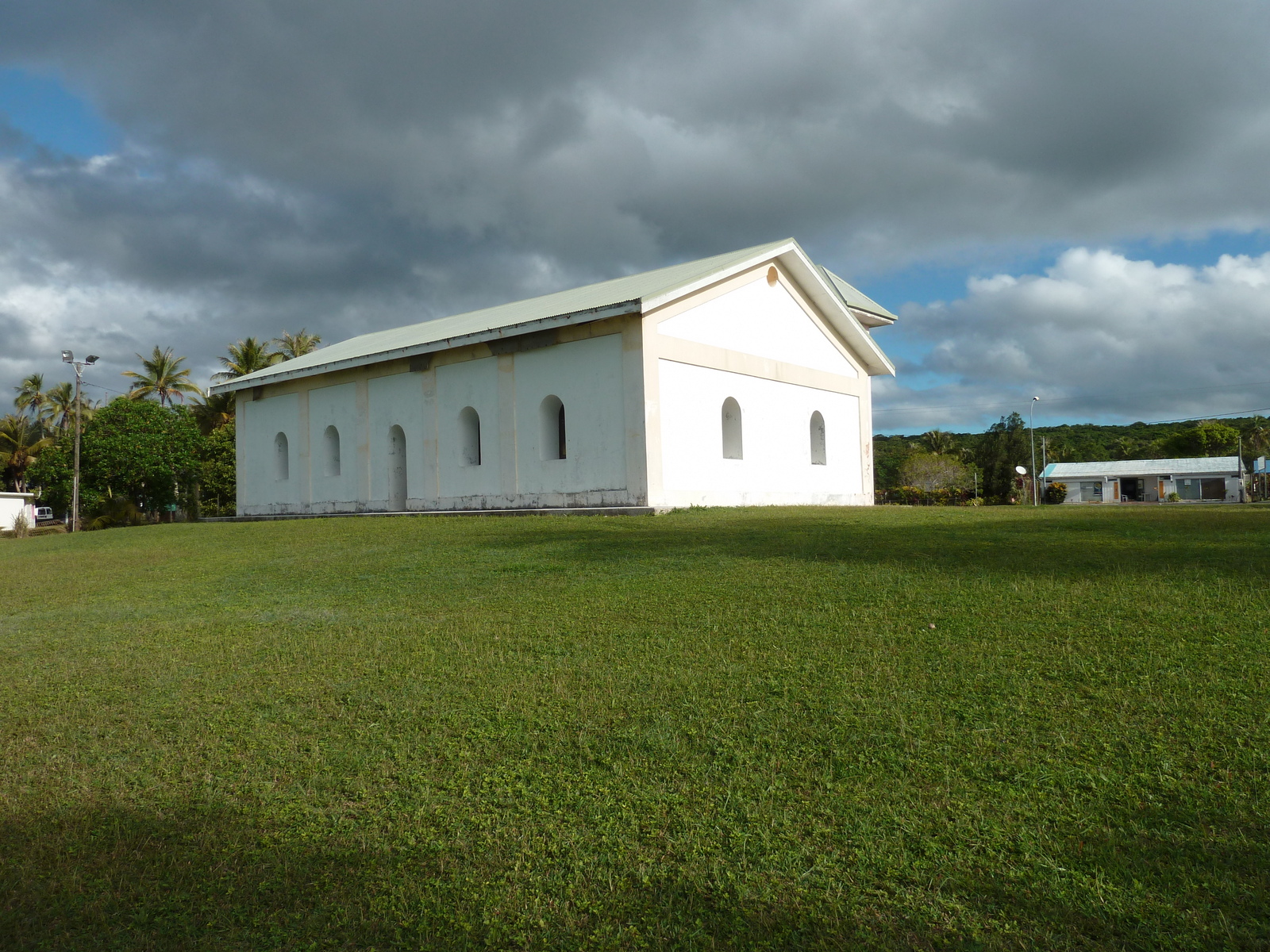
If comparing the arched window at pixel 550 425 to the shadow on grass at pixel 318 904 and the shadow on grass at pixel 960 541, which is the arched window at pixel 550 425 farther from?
the shadow on grass at pixel 318 904

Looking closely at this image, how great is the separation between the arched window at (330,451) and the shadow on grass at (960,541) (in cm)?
1319

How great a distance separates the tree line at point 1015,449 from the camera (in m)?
53.4

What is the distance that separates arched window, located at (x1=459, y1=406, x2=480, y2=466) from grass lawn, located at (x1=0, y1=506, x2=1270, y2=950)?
45.7 feet

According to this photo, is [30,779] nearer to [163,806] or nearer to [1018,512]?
[163,806]

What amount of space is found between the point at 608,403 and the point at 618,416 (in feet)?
1.26

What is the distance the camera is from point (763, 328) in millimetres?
21000

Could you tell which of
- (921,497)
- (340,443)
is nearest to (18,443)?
(340,443)

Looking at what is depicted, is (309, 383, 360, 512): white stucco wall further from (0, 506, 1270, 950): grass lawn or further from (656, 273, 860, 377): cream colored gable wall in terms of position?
(0, 506, 1270, 950): grass lawn

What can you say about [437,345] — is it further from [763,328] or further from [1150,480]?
[1150,480]

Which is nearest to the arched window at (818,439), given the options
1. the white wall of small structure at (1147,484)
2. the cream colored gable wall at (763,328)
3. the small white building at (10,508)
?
the cream colored gable wall at (763,328)

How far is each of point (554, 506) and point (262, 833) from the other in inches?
626

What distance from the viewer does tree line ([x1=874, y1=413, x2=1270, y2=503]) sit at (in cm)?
5341

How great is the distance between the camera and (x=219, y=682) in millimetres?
5371

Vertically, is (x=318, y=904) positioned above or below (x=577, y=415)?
below
